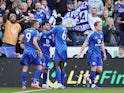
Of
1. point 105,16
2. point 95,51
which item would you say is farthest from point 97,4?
point 95,51

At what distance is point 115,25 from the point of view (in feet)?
56.6

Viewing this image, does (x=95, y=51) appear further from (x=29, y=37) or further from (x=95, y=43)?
(x=29, y=37)

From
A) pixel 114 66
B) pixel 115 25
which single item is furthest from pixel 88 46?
pixel 115 25

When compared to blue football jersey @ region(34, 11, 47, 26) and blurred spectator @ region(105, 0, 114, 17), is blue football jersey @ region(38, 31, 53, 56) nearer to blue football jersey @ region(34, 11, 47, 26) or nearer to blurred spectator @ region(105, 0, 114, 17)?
blue football jersey @ region(34, 11, 47, 26)

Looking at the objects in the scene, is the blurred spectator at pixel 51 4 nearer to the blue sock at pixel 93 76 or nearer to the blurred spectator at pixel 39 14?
the blurred spectator at pixel 39 14

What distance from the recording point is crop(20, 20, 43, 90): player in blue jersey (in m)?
14.2

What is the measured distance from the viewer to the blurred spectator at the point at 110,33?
16781mm

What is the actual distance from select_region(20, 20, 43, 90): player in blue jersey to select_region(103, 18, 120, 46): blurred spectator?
10.4ft

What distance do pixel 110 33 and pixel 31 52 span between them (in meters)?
3.52

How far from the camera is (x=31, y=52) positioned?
1440 centimetres

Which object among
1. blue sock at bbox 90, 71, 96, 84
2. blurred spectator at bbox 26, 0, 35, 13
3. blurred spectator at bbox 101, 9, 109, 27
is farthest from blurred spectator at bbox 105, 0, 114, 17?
blue sock at bbox 90, 71, 96, 84

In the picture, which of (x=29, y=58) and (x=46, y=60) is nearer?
(x=29, y=58)

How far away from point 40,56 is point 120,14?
4265 millimetres

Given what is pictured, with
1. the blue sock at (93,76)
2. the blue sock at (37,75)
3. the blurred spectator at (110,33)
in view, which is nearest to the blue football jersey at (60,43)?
the blue sock at (37,75)
